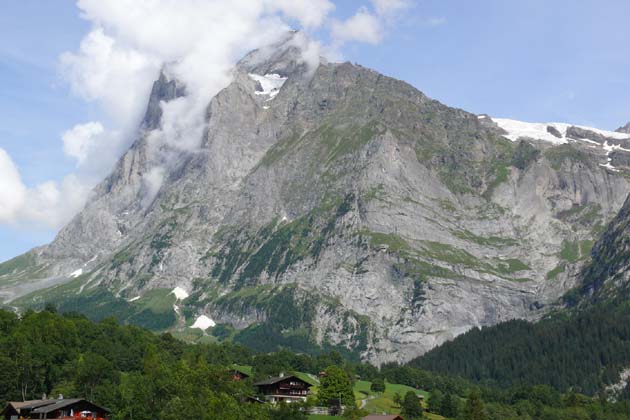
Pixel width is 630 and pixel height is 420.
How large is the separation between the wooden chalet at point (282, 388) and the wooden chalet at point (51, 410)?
6422 centimetres

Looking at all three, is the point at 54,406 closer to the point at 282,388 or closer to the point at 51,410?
the point at 51,410

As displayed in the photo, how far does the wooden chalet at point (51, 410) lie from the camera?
437 feet

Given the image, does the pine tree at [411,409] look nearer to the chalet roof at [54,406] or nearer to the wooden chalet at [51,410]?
the wooden chalet at [51,410]

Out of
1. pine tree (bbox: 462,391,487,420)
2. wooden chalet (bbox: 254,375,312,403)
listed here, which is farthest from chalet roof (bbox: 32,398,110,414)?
pine tree (bbox: 462,391,487,420)

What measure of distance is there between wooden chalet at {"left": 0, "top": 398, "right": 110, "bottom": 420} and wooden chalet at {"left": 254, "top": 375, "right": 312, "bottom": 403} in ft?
211

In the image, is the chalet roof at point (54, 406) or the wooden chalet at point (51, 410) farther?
the wooden chalet at point (51, 410)

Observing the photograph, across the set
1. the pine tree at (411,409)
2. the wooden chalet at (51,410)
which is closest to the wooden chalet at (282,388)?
the pine tree at (411,409)

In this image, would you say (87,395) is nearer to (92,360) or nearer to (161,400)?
(92,360)

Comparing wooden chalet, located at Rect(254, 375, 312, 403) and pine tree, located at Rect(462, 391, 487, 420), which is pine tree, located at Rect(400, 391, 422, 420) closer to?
pine tree, located at Rect(462, 391, 487, 420)

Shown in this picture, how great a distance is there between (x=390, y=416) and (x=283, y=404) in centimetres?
2080

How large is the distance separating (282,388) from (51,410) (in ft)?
242

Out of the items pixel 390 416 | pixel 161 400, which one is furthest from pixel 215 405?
pixel 390 416

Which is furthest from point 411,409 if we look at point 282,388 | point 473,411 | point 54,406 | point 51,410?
point 51,410

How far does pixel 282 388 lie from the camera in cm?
19662
